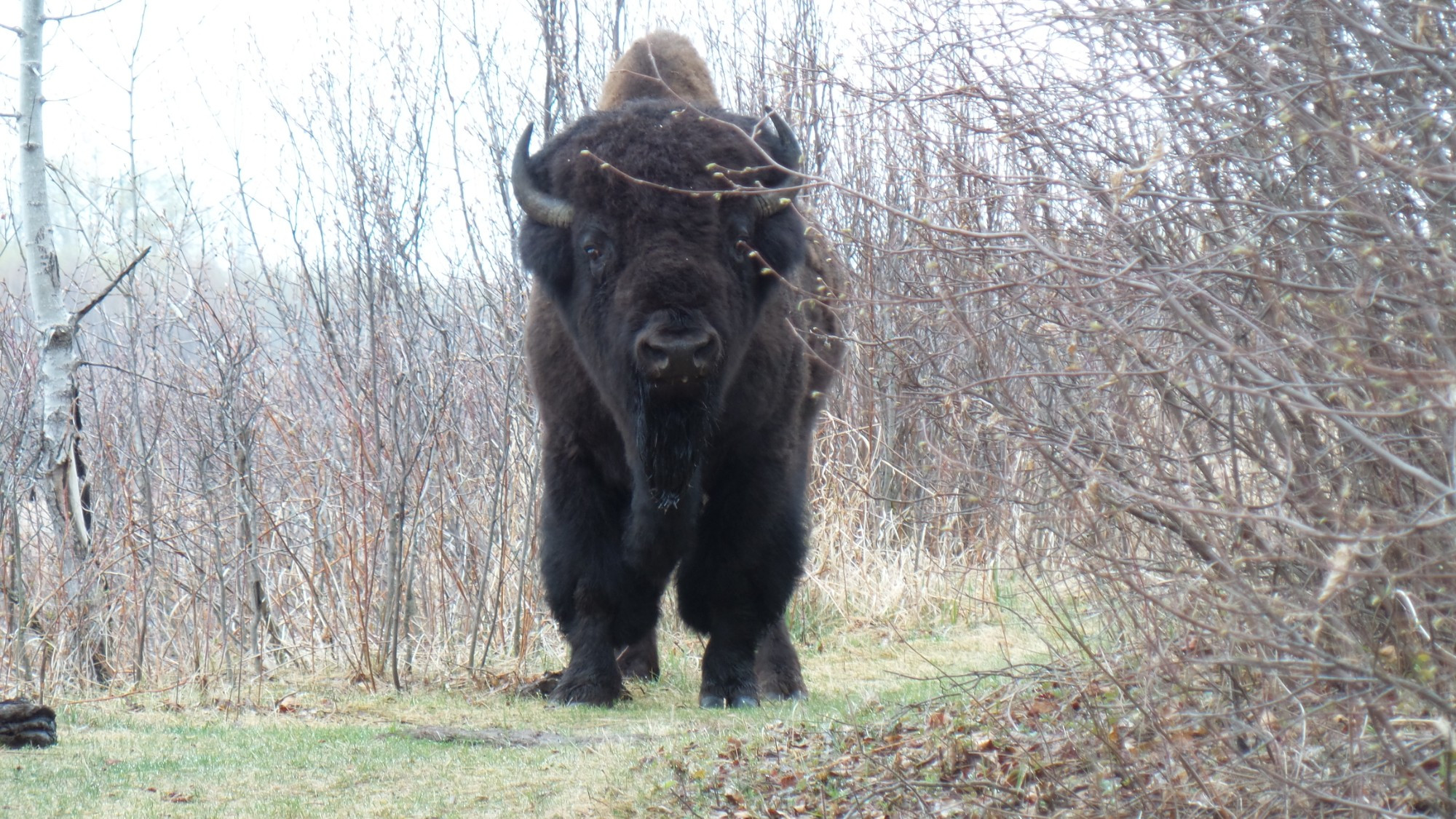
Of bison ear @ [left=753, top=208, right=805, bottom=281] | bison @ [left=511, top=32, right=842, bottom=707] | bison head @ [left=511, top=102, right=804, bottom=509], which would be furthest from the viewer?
bison ear @ [left=753, top=208, right=805, bottom=281]

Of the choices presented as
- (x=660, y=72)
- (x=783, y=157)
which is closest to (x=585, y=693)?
(x=783, y=157)

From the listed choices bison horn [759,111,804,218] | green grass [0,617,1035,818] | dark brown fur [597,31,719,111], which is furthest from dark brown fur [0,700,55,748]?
dark brown fur [597,31,719,111]

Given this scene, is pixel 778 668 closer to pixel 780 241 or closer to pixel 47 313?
pixel 780 241

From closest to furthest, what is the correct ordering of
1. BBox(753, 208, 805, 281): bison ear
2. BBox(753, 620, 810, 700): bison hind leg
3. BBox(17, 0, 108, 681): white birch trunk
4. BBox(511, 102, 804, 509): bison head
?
BBox(511, 102, 804, 509): bison head
BBox(753, 208, 805, 281): bison ear
BBox(753, 620, 810, 700): bison hind leg
BBox(17, 0, 108, 681): white birch trunk

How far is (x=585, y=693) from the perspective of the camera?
269 inches

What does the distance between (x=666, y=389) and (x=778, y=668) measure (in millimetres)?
2043

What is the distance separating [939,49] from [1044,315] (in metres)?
0.93

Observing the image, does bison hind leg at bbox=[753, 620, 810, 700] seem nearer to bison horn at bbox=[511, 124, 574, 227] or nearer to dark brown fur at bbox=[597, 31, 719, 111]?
bison horn at bbox=[511, 124, 574, 227]

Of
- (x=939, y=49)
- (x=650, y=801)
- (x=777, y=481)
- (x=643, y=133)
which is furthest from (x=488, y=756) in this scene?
(x=939, y=49)

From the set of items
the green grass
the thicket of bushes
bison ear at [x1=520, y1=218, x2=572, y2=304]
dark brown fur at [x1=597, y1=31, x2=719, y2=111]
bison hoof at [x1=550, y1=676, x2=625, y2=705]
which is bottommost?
the green grass

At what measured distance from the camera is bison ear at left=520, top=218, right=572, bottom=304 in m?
6.60

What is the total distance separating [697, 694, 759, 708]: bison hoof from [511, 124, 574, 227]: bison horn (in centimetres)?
248

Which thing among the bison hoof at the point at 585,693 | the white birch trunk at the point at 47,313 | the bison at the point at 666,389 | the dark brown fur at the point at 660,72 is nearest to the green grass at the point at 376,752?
the bison hoof at the point at 585,693

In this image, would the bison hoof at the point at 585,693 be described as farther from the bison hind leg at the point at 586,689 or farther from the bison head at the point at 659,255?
the bison head at the point at 659,255
